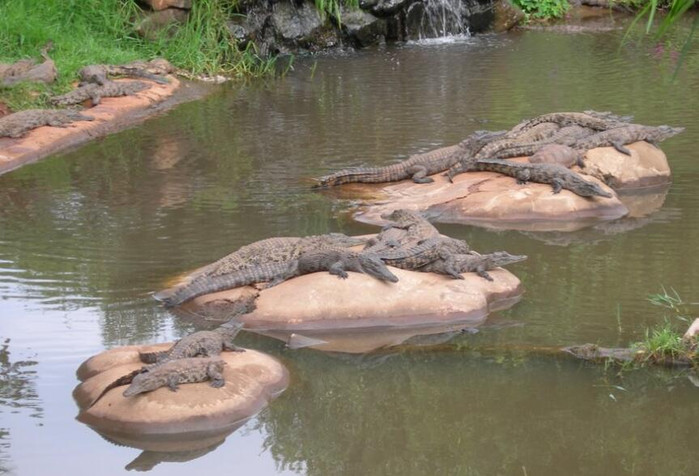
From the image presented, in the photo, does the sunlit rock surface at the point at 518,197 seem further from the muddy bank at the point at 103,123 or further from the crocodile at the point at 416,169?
the muddy bank at the point at 103,123

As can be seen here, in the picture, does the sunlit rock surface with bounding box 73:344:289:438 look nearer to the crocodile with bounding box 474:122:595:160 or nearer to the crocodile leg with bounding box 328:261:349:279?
the crocodile leg with bounding box 328:261:349:279

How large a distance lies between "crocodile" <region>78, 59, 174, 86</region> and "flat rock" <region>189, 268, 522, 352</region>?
782 cm

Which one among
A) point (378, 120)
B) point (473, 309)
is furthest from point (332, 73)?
point (473, 309)

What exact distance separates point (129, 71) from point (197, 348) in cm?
966

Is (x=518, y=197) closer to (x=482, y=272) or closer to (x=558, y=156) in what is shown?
(x=558, y=156)

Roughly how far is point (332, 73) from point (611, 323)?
1051 centimetres

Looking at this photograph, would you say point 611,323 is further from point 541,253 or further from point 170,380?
point 170,380

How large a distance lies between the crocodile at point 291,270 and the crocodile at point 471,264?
1.58ft

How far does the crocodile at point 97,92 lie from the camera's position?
44.1 feet

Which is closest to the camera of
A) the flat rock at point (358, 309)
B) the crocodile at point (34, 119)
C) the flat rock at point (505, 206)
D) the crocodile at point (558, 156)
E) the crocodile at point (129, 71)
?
the flat rock at point (358, 309)

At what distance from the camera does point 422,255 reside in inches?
287

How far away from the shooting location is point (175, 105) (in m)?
14.4

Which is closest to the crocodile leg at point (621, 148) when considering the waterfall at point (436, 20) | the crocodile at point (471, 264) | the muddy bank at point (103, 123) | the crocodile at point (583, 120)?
the crocodile at point (583, 120)

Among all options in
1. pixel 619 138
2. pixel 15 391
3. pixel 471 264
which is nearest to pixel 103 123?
pixel 619 138
